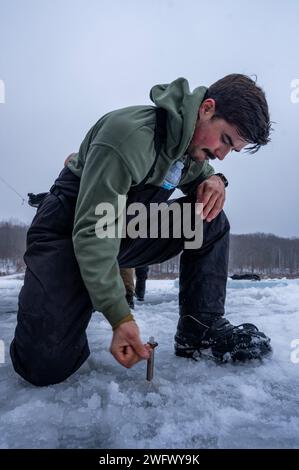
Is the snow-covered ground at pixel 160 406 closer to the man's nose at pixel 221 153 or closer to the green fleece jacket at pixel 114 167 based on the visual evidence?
the green fleece jacket at pixel 114 167

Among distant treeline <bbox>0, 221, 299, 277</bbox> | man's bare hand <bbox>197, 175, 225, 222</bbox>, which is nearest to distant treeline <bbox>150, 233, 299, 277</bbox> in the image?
distant treeline <bbox>0, 221, 299, 277</bbox>

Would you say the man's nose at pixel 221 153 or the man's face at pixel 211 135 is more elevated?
the man's face at pixel 211 135

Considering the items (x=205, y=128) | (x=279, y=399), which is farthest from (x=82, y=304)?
(x=205, y=128)

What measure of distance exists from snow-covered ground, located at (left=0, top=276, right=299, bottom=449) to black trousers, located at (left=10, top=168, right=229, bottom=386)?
72 millimetres

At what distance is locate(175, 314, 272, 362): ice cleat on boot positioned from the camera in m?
1.40

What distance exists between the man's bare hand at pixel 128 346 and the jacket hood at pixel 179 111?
660 millimetres

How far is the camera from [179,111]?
4.32 feet

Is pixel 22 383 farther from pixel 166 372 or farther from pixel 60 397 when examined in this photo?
pixel 166 372

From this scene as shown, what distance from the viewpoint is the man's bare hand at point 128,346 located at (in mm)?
1040

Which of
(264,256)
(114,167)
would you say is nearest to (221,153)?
(114,167)

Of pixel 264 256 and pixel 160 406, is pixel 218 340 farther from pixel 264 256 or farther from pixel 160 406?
pixel 264 256

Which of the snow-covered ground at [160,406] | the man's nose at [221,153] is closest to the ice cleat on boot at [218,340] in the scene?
the snow-covered ground at [160,406]

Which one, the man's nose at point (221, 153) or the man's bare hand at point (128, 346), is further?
the man's nose at point (221, 153)

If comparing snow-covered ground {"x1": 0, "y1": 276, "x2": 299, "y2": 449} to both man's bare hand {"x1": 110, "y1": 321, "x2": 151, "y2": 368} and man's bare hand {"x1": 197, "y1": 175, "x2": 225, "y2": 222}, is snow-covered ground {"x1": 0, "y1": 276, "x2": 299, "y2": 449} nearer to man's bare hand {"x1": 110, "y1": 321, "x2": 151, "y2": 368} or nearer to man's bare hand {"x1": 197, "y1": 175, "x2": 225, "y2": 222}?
man's bare hand {"x1": 110, "y1": 321, "x2": 151, "y2": 368}
